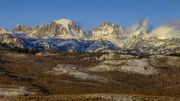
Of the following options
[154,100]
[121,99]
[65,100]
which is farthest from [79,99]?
[154,100]

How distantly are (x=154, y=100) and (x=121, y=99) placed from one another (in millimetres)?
6089

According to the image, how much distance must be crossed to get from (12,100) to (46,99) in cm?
539

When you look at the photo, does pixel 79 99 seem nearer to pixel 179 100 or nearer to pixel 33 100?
pixel 33 100

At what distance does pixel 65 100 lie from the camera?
6950 cm

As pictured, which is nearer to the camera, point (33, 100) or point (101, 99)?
point (33, 100)

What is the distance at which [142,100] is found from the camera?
221 ft

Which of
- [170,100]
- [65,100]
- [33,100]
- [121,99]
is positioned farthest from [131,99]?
[33,100]

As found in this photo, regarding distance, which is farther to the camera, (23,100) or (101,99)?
(101,99)

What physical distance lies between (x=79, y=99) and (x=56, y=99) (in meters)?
3.76

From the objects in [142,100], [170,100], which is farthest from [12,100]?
[170,100]

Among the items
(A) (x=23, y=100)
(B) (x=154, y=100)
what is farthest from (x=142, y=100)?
(A) (x=23, y=100)

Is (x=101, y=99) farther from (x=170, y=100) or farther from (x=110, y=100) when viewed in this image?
(x=170, y=100)

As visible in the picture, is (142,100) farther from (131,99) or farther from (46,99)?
(46,99)

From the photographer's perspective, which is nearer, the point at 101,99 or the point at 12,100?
the point at 12,100
